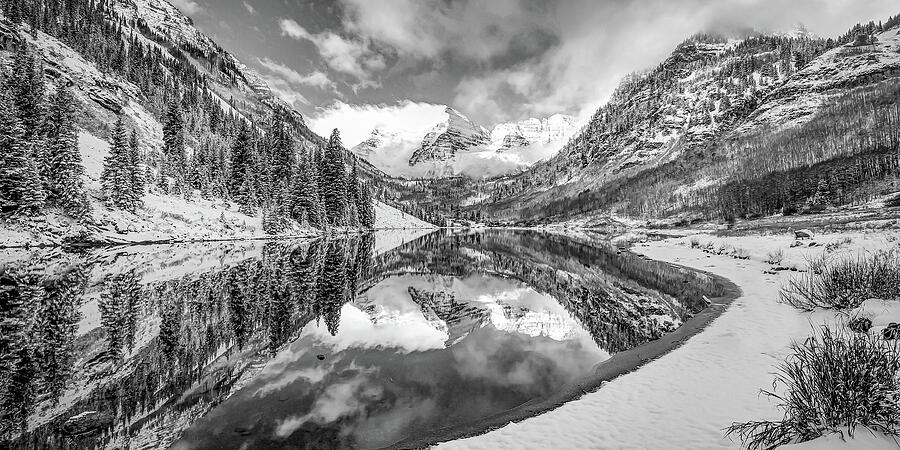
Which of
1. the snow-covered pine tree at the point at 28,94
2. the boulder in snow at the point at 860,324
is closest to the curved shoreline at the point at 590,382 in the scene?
the boulder in snow at the point at 860,324

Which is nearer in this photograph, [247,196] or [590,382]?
[590,382]

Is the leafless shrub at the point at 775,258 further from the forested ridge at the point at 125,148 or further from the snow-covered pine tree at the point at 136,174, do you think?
the snow-covered pine tree at the point at 136,174

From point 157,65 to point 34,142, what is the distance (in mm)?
112647

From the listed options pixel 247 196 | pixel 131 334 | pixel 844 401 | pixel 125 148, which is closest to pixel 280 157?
pixel 247 196

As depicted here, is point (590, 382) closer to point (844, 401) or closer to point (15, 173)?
point (844, 401)

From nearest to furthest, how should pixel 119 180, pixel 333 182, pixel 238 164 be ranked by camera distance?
pixel 119 180 → pixel 238 164 → pixel 333 182

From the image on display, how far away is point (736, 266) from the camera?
2961 centimetres

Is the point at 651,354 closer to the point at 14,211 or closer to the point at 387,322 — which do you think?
the point at 387,322

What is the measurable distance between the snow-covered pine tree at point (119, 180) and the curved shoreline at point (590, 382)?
62676 millimetres

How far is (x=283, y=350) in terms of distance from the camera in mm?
13031

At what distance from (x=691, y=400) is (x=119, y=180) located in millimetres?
67289

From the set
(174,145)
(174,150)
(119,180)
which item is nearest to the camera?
(119,180)

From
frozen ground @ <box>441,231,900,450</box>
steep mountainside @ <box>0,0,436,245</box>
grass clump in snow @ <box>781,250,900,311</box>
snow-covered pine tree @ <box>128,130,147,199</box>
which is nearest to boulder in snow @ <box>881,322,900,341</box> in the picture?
frozen ground @ <box>441,231,900,450</box>

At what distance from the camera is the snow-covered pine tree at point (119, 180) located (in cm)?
5153
